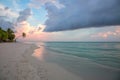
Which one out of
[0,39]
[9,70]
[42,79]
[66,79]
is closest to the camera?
[42,79]

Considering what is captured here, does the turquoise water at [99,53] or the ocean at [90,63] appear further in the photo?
the turquoise water at [99,53]

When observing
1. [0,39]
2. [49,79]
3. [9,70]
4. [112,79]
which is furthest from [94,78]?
[0,39]

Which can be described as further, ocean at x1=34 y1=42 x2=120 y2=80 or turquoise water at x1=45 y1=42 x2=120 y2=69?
turquoise water at x1=45 y1=42 x2=120 y2=69

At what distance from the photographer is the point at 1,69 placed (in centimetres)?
449

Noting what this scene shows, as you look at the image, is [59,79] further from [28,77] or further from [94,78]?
[94,78]

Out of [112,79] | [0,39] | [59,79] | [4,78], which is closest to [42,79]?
[59,79]

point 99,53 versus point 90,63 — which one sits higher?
point 99,53

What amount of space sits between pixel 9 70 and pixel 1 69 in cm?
25

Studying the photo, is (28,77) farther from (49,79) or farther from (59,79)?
(59,79)

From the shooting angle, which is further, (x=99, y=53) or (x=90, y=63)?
(x=99, y=53)

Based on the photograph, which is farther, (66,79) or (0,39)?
(0,39)

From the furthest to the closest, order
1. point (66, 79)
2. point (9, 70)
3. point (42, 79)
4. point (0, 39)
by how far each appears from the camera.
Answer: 1. point (0, 39)
2. point (9, 70)
3. point (66, 79)
4. point (42, 79)

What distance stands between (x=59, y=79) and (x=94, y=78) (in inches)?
44.2

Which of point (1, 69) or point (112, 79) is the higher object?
point (1, 69)
